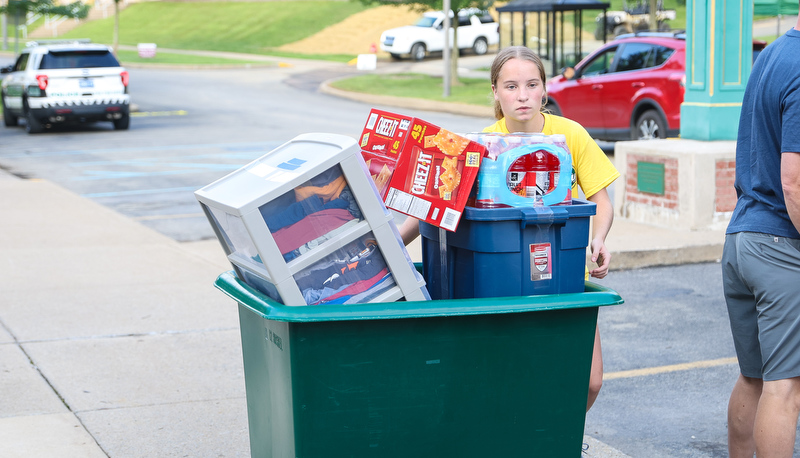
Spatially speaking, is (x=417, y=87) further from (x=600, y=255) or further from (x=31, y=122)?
(x=600, y=255)

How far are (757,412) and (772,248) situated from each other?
21.8 inches

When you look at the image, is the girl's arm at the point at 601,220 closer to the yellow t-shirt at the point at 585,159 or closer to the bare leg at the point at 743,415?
the yellow t-shirt at the point at 585,159

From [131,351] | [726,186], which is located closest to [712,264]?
[726,186]

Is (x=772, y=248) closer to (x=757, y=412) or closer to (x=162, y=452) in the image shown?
(x=757, y=412)

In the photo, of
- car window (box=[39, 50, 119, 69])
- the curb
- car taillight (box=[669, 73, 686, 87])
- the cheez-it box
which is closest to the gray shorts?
the cheez-it box

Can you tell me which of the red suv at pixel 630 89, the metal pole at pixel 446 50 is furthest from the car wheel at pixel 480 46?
the red suv at pixel 630 89

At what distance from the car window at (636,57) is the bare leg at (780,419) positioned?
36.4 ft

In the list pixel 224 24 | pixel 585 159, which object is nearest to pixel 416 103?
pixel 585 159

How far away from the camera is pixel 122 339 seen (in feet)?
19.7

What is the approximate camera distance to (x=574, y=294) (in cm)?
281

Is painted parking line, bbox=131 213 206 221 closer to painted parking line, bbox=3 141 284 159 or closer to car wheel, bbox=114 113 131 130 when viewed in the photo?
painted parking line, bbox=3 141 284 159

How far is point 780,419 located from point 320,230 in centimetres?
165

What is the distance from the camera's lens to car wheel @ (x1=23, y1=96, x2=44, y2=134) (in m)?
20.2

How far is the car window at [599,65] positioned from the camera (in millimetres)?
14680
